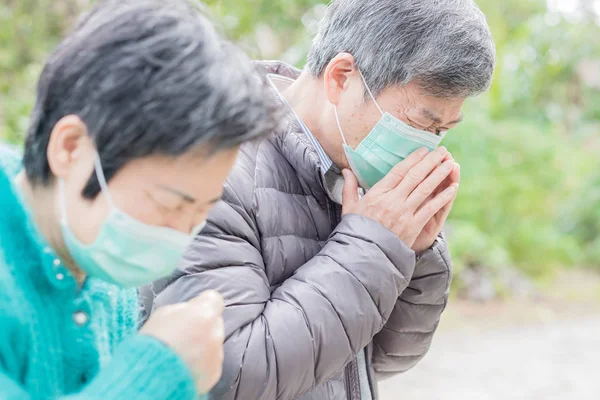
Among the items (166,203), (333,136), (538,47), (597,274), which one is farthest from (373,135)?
(538,47)

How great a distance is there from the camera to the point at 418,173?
5.54 ft

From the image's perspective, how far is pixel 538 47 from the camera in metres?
11.2

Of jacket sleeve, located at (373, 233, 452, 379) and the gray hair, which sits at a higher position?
the gray hair

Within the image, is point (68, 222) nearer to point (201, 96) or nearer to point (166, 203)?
point (166, 203)

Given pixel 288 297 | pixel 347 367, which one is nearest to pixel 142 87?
pixel 288 297

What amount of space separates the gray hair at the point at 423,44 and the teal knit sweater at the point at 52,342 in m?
0.94

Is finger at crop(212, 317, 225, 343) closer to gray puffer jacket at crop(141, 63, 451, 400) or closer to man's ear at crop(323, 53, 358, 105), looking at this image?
gray puffer jacket at crop(141, 63, 451, 400)

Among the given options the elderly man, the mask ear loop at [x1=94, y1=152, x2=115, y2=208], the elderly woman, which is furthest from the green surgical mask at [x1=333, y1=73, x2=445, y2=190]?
the mask ear loop at [x1=94, y1=152, x2=115, y2=208]

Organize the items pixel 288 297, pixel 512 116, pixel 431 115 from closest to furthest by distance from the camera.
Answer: pixel 288 297 → pixel 431 115 → pixel 512 116

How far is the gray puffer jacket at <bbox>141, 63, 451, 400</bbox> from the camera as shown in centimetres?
138

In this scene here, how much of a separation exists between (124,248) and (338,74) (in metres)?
0.88

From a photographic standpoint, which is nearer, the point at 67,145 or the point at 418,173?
the point at 67,145

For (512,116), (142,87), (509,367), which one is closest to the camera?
(142,87)

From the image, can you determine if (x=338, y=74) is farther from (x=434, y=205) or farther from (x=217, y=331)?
(x=217, y=331)
